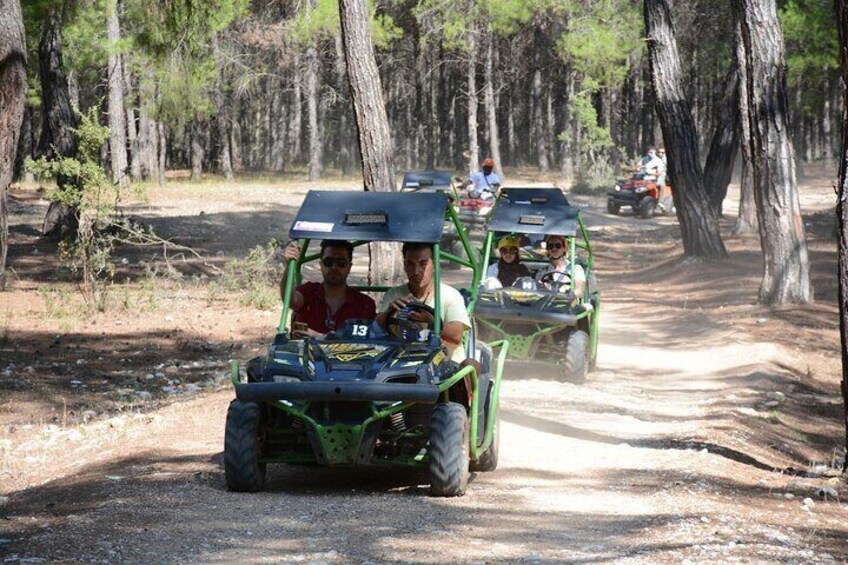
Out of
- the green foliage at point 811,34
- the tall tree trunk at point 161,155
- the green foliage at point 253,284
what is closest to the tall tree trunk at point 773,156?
the green foliage at point 253,284

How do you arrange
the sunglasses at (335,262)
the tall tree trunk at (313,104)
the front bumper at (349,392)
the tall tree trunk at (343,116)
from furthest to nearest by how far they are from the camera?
the tall tree trunk at (343,116)
the tall tree trunk at (313,104)
the sunglasses at (335,262)
the front bumper at (349,392)

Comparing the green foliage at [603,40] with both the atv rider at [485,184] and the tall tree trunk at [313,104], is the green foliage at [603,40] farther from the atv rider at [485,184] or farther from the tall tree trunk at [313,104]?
the atv rider at [485,184]

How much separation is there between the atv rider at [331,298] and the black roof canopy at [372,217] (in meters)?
0.32

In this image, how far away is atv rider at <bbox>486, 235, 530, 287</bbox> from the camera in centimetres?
1368

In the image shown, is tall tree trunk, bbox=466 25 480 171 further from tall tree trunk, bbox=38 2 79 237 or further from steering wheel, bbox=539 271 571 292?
steering wheel, bbox=539 271 571 292

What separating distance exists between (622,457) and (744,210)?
1820 cm

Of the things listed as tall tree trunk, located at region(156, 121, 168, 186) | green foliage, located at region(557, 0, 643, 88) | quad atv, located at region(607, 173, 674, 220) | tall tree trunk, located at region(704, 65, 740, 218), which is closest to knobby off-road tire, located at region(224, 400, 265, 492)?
tall tree trunk, located at region(704, 65, 740, 218)

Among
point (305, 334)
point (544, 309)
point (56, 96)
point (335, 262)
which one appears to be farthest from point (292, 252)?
point (56, 96)

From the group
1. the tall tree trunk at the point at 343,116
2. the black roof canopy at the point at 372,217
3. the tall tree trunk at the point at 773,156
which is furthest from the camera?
the tall tree trunk at the point at 343,116

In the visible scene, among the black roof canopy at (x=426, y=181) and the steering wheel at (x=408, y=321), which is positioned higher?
the black roof canopy at (x=426, y=181)

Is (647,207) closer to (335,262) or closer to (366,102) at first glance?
(366,102)

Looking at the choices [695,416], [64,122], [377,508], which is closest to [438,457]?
[377,508]

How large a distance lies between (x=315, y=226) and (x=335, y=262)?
45 centimetres

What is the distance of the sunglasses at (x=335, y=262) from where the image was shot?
8430 millimetres
